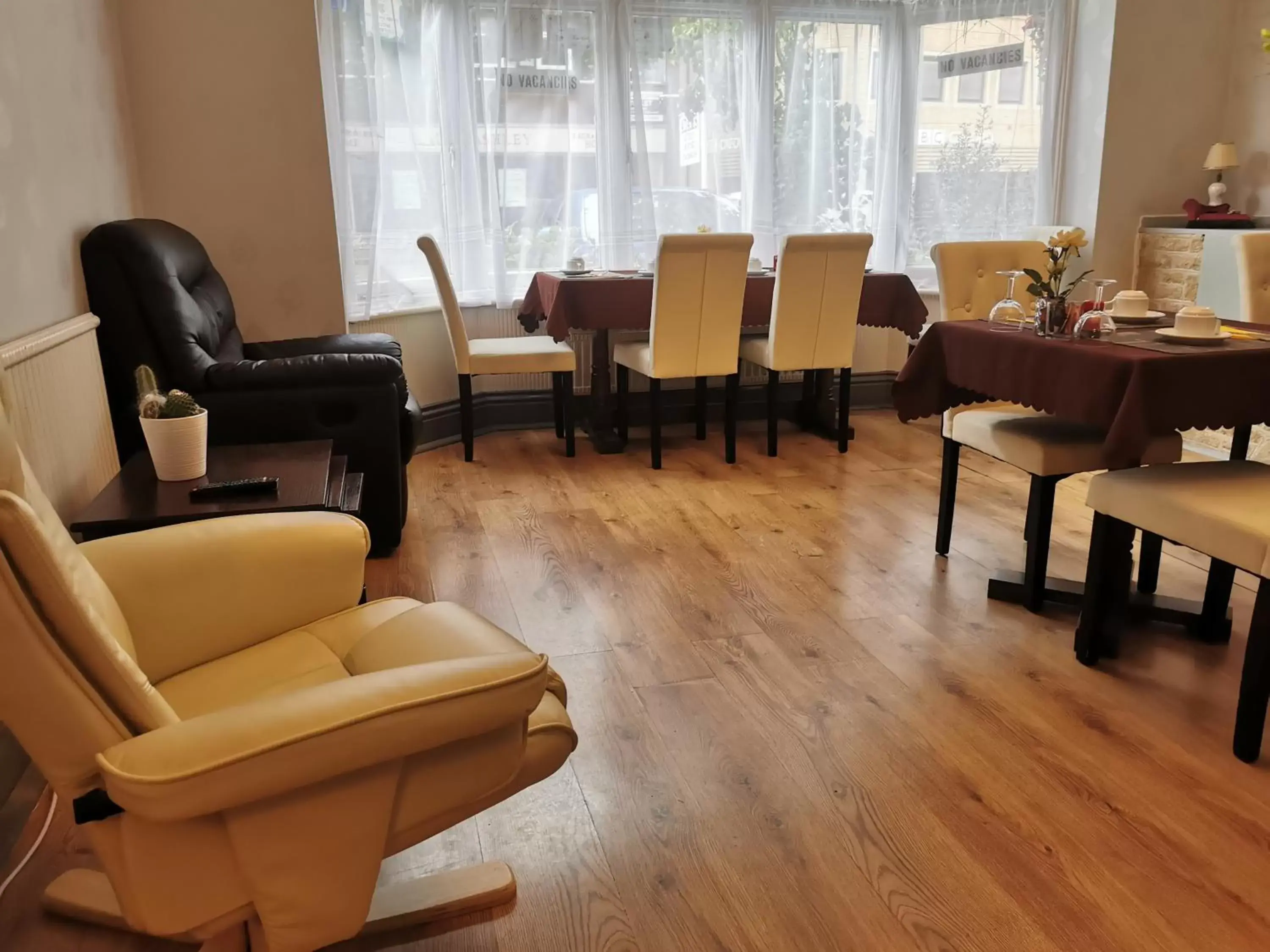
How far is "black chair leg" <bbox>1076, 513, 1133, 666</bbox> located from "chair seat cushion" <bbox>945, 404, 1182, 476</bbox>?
229 millimetres

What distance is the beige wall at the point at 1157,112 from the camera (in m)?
4.95

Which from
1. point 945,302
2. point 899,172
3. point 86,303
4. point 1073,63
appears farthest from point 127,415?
point 1073,63

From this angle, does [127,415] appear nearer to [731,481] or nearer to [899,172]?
[731,481]

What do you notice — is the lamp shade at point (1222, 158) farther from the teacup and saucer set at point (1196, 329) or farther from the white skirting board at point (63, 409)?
the white skirting board at point (63, 409)

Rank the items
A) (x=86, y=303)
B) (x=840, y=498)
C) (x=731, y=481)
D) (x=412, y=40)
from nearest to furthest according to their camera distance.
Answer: (x=86, y=303), (x=840, y=498), (x=731, y=481), (x=412, y=40)

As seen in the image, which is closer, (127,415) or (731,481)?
(127,415)

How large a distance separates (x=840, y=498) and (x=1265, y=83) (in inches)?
128

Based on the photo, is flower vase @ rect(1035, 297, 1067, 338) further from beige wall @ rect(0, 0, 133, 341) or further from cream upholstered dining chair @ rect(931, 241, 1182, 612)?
A: beige wall @ rect(0, 0, 133, 341)

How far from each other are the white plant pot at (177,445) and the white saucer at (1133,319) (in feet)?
8.08

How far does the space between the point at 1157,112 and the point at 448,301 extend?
148 inches

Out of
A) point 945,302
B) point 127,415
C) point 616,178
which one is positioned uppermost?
point 616,178

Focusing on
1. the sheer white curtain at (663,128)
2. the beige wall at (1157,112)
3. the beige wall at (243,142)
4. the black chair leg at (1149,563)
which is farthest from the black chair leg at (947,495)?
the beige wall at (1157,112)

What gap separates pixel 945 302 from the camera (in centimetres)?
339

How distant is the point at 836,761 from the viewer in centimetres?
202
